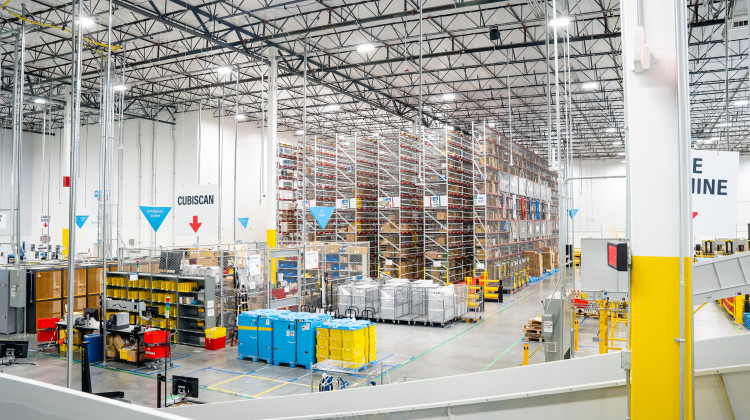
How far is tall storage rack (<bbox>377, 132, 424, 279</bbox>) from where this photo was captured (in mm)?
22875

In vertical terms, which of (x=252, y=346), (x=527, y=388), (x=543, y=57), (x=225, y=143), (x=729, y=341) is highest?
(x=543, y=57)

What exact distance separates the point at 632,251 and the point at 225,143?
3019 centimetres

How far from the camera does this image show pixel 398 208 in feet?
75.3

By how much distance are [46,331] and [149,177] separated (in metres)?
18.4

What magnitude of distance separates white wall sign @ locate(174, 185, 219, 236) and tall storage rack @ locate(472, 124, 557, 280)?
13.8 metres

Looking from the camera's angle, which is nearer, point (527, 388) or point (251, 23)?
point (527, 388)

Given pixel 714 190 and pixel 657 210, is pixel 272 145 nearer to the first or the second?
pixel 714 190

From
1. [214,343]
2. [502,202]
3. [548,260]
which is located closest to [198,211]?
[214,343]

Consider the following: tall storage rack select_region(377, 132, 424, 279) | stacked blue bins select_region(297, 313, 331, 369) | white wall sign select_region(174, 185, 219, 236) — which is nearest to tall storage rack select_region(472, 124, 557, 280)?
tall storage rack select_region(377, 132, 424, 279)

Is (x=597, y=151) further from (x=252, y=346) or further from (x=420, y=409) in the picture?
(x=420, y=409)

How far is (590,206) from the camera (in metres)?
46.4

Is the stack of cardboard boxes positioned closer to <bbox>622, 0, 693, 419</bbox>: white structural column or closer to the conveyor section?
the conveyor section

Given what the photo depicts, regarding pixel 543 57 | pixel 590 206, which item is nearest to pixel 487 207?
pixel 543 57

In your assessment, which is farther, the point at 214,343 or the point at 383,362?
the point at 214,343
